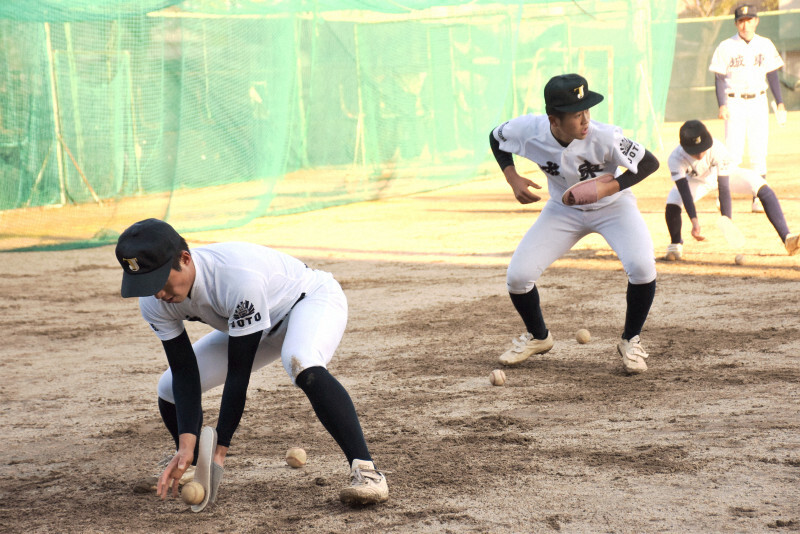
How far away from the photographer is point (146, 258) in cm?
325

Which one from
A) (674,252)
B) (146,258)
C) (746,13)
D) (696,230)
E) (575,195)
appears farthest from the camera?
(746,13)

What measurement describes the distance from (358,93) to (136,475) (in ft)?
36.7

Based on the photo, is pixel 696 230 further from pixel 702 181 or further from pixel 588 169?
pixel 588 169

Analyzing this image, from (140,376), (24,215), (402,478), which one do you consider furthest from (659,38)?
(402,478)

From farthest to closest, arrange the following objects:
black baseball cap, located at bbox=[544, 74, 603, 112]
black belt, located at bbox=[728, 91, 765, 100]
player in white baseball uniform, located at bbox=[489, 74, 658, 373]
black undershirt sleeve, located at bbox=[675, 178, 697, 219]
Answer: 1. black belt, located at bbox=[728, 91, 765, 100]
2. black undershirt sleeve, located at bbox=[675, 178, 697, 219]
3. player in white baseball uniform, located at bbox=[489, 74, 658, 373]
4. black baseball cap, located at bbox=[544, 74, 603, 112]

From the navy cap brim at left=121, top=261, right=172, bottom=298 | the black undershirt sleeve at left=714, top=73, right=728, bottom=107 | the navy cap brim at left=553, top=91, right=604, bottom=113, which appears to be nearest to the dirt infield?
the navy cap brim at left=121, top=261, right=172, bottom=298

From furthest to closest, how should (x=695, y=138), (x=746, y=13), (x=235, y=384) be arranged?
(x=746, y=13) < (x=695, y=138) < (x=235, y=384)

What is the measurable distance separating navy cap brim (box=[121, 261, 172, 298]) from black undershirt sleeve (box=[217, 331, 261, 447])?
39cm

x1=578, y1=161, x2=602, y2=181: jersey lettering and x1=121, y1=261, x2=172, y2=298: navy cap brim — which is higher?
x1=121, y1=261, x2=172, y2=298: navy cap brim

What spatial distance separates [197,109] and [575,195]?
788cm

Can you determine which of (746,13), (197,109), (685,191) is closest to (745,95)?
(746,13)

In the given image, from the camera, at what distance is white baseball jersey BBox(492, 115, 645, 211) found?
5340 mm

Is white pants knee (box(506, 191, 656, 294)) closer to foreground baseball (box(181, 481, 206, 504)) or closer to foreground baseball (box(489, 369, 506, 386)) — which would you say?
foreground baseball (box(489, 369, 506, 386))

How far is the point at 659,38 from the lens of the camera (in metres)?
19.3
